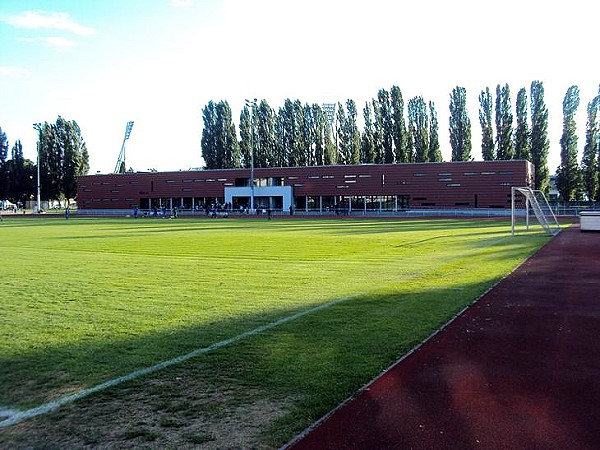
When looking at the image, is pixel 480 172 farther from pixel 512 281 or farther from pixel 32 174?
pixel 32 174

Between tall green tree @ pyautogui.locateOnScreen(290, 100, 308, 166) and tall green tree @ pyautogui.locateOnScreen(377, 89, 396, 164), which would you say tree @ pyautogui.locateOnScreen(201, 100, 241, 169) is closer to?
tall green tree @ pyautogui.locateOnScreen(290, 100, 308, 166)

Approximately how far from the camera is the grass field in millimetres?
4531

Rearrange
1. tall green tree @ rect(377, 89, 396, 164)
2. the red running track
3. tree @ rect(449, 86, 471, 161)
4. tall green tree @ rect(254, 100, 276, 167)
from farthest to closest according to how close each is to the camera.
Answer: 1. tall green tree @ rect(254, 100, 276, 167)
2. tall green tree @ rect(377, 89, 396, 164)
3. tree @ rect(449, 86, 471, 161)
4. the red running track

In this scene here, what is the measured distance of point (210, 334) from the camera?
23.9ft

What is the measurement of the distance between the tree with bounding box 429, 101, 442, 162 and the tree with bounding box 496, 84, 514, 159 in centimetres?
1003

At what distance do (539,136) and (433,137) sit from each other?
16.7m

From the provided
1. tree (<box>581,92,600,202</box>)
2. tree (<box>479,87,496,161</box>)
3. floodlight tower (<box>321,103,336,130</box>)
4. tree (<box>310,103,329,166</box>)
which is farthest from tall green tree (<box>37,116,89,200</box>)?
tree (<box>581,92,600,202</box>)

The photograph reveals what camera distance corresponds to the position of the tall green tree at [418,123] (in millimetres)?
85812

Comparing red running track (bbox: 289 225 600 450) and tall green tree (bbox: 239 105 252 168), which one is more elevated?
tall green tree (bbox: 239 105 252 168)

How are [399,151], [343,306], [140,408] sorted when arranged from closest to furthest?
[140,408], [343,306], [399,151]

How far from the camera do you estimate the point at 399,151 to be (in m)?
86.1

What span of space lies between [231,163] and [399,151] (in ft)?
99.0

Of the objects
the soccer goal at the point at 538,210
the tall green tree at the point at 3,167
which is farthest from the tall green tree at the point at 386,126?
the tall green tree at the point at 3,167

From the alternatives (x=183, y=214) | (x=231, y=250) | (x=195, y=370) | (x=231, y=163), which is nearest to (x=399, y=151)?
(x=231, y=163)
